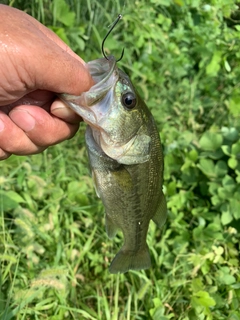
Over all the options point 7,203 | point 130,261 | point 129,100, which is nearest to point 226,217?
point 130,261

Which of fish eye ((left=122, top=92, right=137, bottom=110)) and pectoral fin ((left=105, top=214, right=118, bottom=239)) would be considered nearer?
fish eye ((left=122, top=92, right=137, bottom=110))

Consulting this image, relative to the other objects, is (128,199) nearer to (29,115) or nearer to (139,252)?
(139,252)

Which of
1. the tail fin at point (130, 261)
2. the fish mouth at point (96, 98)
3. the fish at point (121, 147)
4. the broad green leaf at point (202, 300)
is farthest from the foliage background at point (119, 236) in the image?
the fish mouth at point (96, 98)

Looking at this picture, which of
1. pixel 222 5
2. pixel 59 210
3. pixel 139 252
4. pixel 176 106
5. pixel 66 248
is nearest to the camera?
pixel 139 252

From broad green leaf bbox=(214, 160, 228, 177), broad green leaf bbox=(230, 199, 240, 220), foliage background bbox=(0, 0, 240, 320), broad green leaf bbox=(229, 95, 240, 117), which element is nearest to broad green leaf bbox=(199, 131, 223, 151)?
foliage background bbox=(0, 0, 240, 320)

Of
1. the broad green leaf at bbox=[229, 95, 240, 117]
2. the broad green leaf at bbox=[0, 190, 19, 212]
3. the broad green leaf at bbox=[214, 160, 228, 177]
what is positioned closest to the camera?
the broad green leaf at bbox=[0, 190, 19, 212]

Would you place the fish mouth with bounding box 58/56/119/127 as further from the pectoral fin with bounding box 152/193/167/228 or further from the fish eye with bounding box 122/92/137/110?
the pectoral fin with bounding box 152/193/167/228

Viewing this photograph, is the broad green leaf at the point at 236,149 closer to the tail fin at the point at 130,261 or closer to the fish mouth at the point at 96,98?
the tail fin at the point at 130,261

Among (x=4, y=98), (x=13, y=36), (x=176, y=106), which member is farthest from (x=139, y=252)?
(x=176, y=106)
